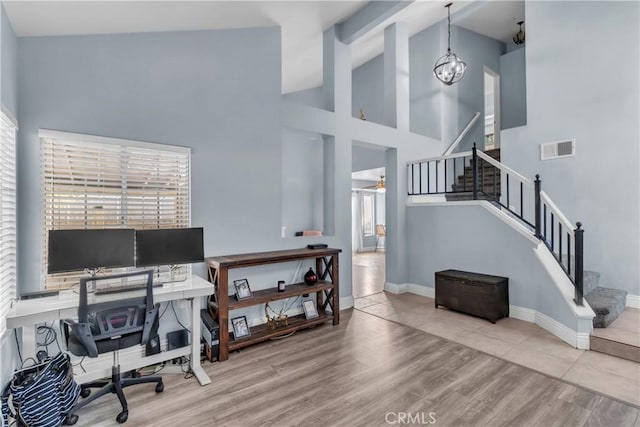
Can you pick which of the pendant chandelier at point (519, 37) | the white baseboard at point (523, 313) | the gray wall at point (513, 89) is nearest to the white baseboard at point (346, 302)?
the white baseboard at point (523, 313)

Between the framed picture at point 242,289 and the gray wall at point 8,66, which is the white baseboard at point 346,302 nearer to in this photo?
the framed picture at point 242,289

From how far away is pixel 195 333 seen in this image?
276cm

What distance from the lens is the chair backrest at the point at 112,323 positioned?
2123 mm

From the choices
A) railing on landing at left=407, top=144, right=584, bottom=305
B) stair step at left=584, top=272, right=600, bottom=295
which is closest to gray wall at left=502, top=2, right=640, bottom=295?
stair step at left=584, top=272, right=600, bottom=295

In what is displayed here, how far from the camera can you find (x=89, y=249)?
8.27ft

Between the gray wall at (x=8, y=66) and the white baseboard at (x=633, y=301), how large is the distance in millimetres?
6415

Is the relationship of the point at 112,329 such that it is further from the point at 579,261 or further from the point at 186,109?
the point at 579,261

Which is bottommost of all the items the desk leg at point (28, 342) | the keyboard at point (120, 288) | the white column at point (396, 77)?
the desk leg at point (28, 342)

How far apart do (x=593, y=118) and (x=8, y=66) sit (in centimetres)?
609

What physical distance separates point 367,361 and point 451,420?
36.5 inches

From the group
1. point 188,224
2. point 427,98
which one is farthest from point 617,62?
point 188,224

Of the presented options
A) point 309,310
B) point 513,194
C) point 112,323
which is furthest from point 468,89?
point 112,323

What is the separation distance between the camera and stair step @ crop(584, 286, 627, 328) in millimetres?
3221

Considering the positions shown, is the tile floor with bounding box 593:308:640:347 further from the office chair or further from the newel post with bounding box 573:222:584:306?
the office chair
